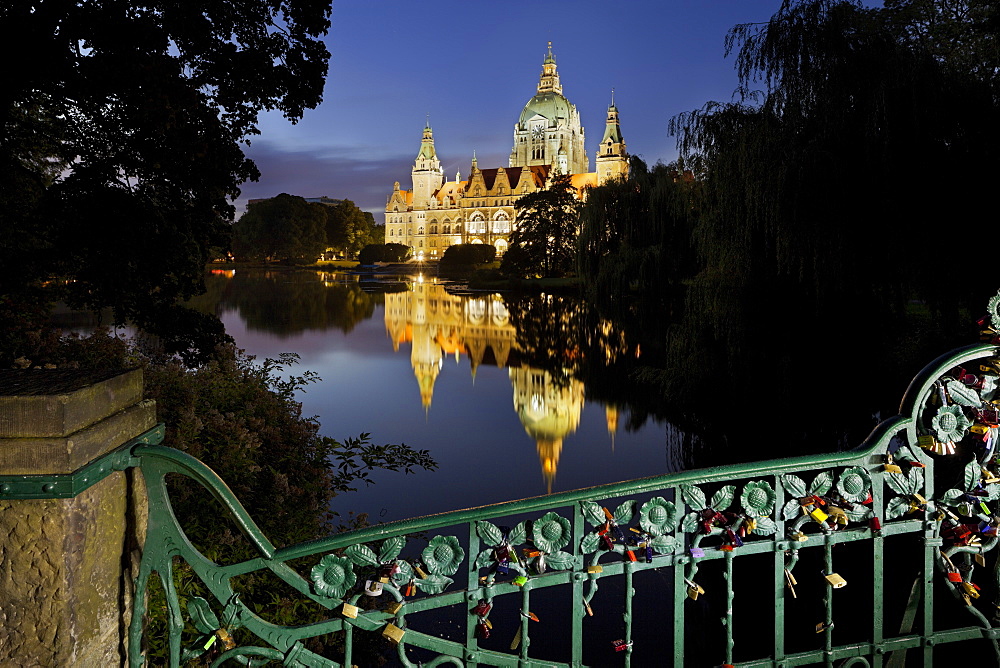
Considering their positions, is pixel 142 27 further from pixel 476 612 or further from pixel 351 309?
pixel 351 309

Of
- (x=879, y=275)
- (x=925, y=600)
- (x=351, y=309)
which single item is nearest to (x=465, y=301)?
(x=351, y=309)

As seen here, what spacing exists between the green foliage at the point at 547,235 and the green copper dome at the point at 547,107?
75468mm

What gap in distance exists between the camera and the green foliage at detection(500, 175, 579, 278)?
48531 millimetres

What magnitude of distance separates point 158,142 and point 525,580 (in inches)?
273

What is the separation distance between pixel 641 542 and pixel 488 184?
112928mm

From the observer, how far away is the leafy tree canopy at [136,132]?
6.71 meters

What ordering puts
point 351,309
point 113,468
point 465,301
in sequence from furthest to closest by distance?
point 465,301 → point 351,309 → point 113,468

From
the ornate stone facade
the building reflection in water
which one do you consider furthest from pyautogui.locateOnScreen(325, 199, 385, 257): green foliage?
the building reflection in water

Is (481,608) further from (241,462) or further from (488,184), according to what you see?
(488,184)

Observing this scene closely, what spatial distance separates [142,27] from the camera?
266 inches

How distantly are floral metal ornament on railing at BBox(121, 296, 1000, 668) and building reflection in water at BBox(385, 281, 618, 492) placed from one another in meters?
8.04

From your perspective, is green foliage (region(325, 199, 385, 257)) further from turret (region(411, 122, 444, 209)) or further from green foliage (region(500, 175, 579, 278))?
green foliage (region(500, 175, 579, 278))

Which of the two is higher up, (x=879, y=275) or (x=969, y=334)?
(x=879, y=275)

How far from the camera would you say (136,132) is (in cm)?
770
